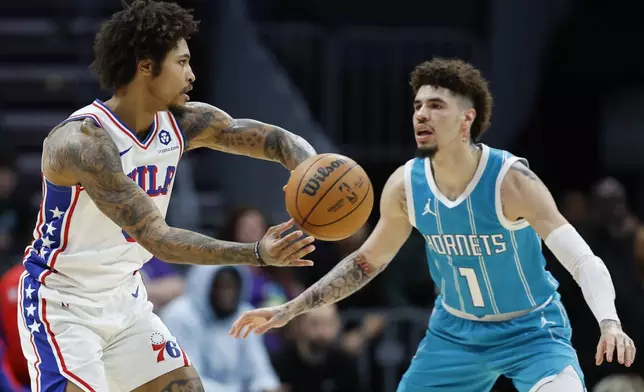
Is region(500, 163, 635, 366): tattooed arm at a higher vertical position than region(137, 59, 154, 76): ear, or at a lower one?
lower

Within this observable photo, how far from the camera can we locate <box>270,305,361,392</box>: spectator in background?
8.75 m

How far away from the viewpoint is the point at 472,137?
6.05 meters

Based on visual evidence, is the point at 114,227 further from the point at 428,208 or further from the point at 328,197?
the point at 428,208

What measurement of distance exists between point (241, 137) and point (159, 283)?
3515 mm

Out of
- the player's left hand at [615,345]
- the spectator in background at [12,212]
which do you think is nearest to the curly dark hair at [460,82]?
the player's left hand at [615,345]

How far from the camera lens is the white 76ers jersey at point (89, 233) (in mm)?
5102

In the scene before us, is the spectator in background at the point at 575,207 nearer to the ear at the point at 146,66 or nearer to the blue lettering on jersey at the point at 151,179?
the blue lettering on jersey at the point at 151,179

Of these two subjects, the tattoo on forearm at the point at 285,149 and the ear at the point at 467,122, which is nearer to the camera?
the tattoo on forearm at the point at 285,149

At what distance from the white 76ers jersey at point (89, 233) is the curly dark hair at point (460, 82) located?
1.47 m

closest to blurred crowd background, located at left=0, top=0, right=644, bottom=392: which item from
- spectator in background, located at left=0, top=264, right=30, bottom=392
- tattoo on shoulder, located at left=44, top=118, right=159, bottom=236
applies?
spectator in background, located at left=0, top=264, right=30, bottom=392

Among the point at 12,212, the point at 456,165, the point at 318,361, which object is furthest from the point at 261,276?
the point at 456,165

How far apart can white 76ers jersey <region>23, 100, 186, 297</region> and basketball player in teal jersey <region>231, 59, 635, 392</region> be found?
2.76 ft

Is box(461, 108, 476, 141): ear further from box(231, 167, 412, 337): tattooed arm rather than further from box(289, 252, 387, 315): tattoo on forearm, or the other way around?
box(289, 252, 387, 315): tattoo on forearm

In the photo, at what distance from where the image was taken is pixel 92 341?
16.7ft
